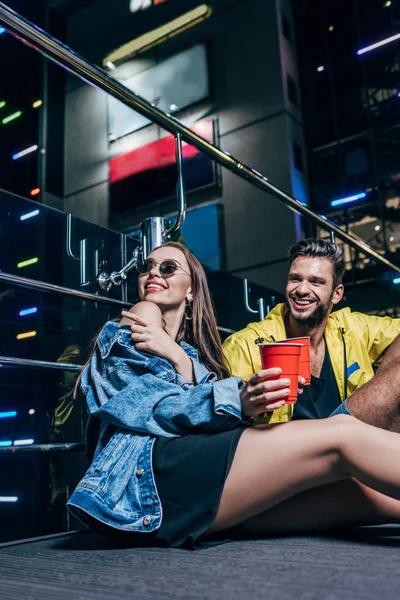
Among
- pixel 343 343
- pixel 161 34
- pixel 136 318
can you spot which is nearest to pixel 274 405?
pixel 136 318

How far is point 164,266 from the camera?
1.90 metres

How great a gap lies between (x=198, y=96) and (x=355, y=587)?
395 inches

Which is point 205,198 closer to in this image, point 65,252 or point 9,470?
point 65,252

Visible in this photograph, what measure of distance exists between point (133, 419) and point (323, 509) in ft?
1.91

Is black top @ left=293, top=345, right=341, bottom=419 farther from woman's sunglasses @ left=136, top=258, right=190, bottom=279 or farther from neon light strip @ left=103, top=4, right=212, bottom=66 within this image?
neon light strip @ left=103, top=4, right=212, bottom=66

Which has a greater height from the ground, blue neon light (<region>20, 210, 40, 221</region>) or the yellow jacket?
blue neon light (<region>20, 210, 40, 221</region>)

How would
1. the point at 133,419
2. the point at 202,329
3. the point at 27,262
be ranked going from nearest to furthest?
the point at 133,419 < the point at 202,329 < the point at 27,262

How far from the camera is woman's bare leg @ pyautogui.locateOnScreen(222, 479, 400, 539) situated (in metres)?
1.46

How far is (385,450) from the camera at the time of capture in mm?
1283

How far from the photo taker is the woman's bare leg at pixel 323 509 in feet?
4.78

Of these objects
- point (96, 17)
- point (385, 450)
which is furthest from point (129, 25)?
point (385, 450)

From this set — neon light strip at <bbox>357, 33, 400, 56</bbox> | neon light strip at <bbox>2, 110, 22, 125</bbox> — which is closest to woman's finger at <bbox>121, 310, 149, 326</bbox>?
neon light strip at <bbox>2, 110, 22, 125</bbox>

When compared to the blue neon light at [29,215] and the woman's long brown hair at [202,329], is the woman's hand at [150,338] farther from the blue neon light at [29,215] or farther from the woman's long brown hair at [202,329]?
the blue neon light at [29,215]

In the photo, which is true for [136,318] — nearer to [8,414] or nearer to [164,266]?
[164,266]
